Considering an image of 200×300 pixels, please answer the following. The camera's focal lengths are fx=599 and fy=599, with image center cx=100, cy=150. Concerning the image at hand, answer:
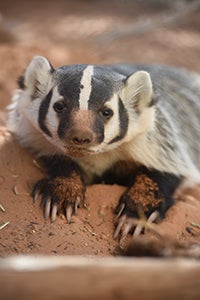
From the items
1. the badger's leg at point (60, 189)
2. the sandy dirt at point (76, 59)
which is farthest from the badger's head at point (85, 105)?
the sandy dirt at point (76, 59)

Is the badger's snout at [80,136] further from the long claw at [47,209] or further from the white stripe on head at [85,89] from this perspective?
the long claw at [47,209]

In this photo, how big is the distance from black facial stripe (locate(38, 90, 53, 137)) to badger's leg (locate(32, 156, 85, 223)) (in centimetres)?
24

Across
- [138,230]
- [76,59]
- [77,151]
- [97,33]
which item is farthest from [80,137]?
[97,33]

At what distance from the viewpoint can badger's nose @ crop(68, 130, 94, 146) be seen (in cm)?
251

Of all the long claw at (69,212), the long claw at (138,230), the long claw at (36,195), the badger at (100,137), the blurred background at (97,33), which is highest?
the badger at (100,137)

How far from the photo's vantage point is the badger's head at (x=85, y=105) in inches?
103

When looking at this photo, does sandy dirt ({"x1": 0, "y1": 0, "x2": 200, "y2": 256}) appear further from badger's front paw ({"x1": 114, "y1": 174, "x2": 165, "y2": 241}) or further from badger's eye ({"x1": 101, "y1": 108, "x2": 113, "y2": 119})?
badger's eye ({"x1": 101, "y1": 108, "x2": 113, "y2": 119})

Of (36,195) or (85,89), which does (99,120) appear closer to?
(85,89)

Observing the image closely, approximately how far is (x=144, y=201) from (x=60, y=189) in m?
0.41

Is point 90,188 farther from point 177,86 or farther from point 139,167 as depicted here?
point 177,86

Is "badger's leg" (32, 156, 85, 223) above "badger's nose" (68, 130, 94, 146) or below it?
below

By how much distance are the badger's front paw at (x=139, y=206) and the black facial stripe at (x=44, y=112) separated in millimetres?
495

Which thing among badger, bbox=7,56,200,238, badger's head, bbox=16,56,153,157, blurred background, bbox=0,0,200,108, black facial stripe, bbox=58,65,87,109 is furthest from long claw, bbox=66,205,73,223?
blurred background, bbox=0,0,200,108

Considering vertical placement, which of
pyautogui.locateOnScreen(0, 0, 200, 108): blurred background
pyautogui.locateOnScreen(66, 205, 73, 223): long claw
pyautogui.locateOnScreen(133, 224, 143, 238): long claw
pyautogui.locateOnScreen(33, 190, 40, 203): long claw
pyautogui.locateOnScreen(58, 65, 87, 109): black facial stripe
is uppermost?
pyautogui.locateOnScreen(58, 65, 87, 109): black facial stripe
